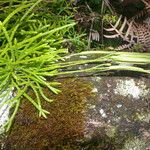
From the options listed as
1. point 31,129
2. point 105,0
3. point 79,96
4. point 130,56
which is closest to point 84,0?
point 105,0

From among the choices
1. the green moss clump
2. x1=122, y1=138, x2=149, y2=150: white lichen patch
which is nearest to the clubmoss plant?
the green moss clump

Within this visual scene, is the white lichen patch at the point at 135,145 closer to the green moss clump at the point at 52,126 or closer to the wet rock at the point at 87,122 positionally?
the wet rock at the point at 87,122

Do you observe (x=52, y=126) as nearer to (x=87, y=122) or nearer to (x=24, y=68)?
(x=87, y=122)

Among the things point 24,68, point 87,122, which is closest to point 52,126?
point 87,122

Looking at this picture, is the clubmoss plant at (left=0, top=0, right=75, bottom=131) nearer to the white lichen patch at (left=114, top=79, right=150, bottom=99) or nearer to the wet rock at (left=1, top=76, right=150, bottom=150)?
the wet rock at (left=1, top=76, right=150, bottom=150)

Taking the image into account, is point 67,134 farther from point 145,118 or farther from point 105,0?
point 105,0

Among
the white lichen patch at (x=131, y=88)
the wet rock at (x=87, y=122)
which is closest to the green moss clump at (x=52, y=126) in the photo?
the wet rock at (x=87, y=122)
